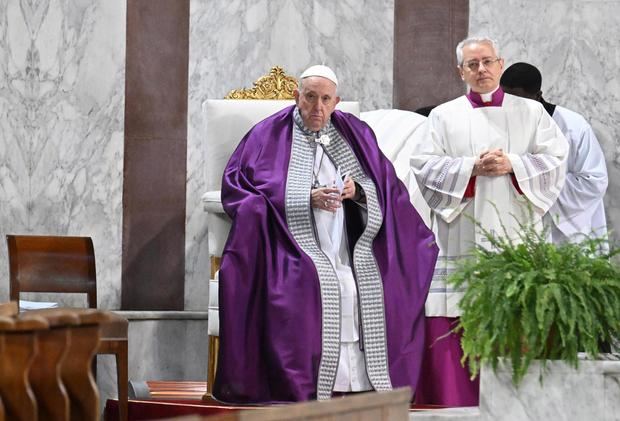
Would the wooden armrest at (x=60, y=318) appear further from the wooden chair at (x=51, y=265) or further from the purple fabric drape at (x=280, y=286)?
the wooden chair at (x=51, y=265)

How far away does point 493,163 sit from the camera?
6602 mm

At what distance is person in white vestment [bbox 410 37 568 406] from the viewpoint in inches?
263

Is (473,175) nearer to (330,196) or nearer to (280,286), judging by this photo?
(330,196)

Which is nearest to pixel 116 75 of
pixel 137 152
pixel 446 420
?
pixel 137 152

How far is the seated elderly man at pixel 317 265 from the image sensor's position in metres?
6.33

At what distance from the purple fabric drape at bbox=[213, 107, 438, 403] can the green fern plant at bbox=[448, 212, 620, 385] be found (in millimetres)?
1169

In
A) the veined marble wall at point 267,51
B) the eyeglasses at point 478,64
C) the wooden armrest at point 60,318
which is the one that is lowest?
the wooden armrest at point 60,318

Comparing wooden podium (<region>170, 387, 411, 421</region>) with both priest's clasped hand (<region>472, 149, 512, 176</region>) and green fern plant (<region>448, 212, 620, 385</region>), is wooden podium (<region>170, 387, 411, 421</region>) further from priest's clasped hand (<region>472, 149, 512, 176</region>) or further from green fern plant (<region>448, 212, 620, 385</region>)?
priest's clasped hand (<region>472, 149, 512, 176</region>)

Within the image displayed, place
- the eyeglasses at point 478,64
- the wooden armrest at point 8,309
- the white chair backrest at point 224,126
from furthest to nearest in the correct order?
1. the white chair backrest at point 224,126
2. the eyeglasses at point 478,64
3. the wooden armrest at point 8,309

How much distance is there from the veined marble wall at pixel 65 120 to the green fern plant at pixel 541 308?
3.33 meters

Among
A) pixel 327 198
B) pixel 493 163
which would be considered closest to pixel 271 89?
pixel 327 198

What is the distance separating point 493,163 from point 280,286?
1270 mm

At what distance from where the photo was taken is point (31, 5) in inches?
317

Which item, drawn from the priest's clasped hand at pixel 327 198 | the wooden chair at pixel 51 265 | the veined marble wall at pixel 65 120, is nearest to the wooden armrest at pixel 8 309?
the priest's clasped hand at pixel 327 198
